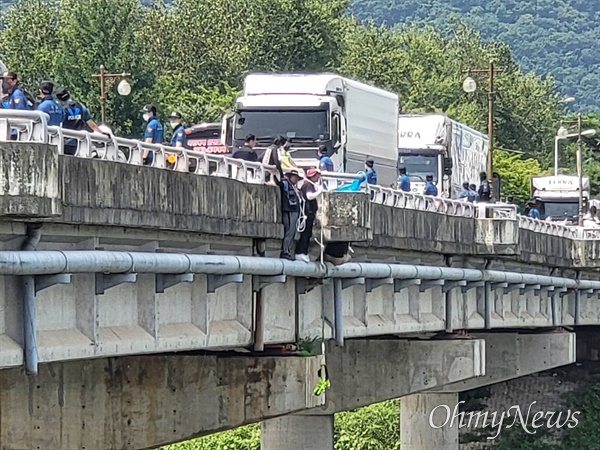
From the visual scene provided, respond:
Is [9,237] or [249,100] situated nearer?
[9,237]

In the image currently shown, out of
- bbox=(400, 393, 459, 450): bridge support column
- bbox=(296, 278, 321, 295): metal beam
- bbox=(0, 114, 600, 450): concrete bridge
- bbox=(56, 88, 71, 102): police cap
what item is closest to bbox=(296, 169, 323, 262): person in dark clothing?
bbox=(0, 114, 600, 450): concrete bridge

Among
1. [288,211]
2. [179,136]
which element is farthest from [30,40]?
[288,211]

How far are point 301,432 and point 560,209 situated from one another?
30941mm

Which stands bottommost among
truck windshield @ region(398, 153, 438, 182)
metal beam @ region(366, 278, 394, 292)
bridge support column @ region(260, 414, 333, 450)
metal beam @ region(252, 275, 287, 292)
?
bridge support column @ region(260, 414, 333, 450)

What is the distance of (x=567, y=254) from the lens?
3588cm

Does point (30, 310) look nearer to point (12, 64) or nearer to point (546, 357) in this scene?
point (546, 357)

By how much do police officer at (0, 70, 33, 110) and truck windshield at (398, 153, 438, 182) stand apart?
94.8ft

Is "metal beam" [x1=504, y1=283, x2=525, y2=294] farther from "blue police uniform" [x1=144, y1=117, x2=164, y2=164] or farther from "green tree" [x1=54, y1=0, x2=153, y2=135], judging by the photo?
"green tree" [x1=54, y1=0, x2=153, y2=135]

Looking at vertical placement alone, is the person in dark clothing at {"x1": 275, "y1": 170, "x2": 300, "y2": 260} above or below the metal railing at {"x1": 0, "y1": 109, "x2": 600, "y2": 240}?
below

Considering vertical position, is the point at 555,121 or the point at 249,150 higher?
the point at 555,121

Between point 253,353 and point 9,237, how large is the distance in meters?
6.55

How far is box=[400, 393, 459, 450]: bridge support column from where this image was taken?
3769 centimetres

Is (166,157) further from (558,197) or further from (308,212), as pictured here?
(558,197)

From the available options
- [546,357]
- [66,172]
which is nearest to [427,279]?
[66,172]
